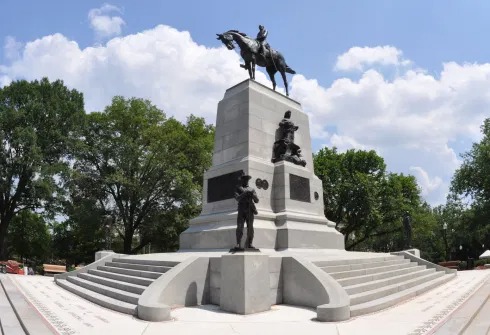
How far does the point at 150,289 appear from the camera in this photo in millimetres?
9305

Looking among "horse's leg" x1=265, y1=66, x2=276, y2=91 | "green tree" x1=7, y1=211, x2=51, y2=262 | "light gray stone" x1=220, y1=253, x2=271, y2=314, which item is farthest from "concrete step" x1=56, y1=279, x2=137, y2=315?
"green tree" x1=7, y1=211, x2=51, y2=262

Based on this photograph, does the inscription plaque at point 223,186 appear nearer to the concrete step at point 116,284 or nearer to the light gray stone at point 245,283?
the concrete step at point 116,284

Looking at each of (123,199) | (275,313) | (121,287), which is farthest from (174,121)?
(275,313)

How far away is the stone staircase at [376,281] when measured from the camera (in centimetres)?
960

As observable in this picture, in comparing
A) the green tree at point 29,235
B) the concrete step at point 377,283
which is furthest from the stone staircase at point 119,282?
the green tree at point 29,235

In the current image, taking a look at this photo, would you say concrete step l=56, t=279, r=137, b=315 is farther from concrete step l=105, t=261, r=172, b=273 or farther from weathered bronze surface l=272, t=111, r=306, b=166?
weathered bronze surface l=272, t=111, r=306, b=166

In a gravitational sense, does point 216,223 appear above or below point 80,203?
below

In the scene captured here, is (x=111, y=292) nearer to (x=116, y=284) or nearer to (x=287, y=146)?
(x=116, y=284)

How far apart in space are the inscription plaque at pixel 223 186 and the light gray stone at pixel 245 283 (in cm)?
564

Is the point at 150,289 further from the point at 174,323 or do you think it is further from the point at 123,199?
the point at 123,199

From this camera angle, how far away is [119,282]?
460 inches

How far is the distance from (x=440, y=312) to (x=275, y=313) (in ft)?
12.1

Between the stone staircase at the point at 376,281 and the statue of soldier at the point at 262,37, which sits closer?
the stone staircase at the point at 376,281

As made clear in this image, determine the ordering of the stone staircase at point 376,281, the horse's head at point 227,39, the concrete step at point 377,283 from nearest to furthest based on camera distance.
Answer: the stone staircase at point 376,281
the concrete step at point 377,283
the horse's head at point 227,39
